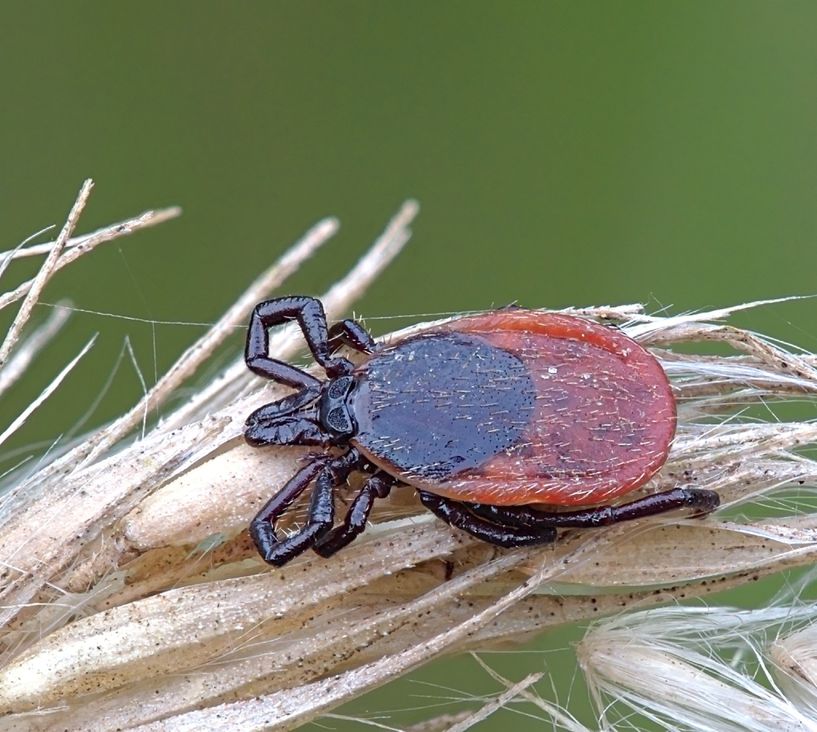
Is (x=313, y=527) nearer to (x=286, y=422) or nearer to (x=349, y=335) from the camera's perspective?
(x=286, y=422)

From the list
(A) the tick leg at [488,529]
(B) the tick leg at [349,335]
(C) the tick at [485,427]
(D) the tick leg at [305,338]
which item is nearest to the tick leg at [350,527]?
(C) the tick at [485,427]

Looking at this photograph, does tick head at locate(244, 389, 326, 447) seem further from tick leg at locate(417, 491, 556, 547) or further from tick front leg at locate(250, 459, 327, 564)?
tick leg at locate(417, 491, 556, 547)

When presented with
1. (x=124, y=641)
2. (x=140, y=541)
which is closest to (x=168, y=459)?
(x=140, y=541)

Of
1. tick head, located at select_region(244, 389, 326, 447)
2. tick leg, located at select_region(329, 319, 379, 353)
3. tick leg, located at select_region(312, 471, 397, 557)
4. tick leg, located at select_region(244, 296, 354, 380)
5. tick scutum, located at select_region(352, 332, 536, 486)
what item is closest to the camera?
tick leg, located at select_region(312, 471, 397, 557)

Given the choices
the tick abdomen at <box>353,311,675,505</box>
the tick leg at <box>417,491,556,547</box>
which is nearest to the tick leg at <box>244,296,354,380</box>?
the tick abdomen at <box>353,311,675,505</box>

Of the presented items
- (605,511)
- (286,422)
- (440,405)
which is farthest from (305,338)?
(605,511)
